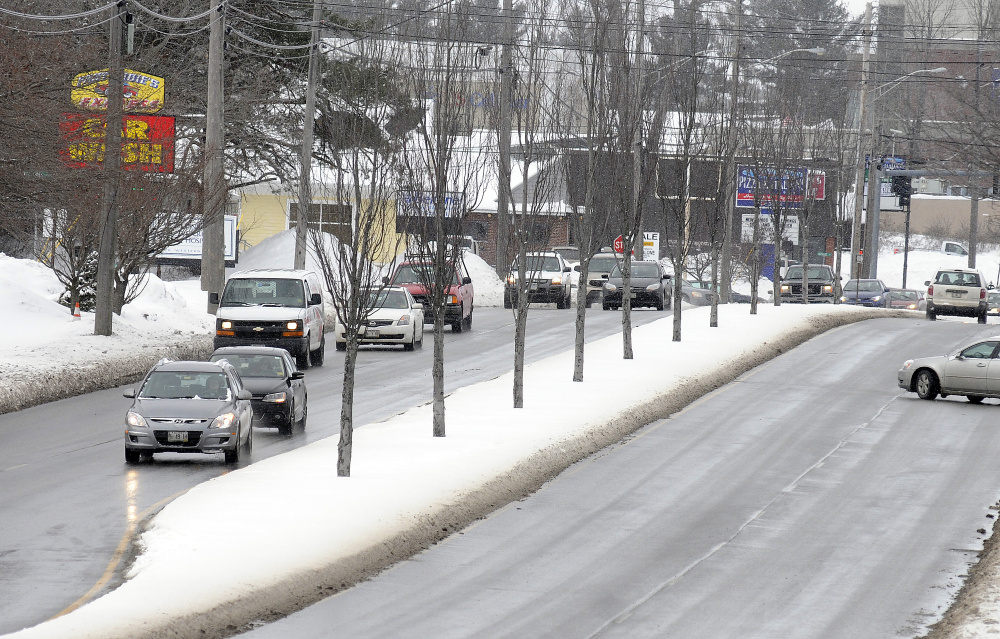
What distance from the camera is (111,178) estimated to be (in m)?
28.8

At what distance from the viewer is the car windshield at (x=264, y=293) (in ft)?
101

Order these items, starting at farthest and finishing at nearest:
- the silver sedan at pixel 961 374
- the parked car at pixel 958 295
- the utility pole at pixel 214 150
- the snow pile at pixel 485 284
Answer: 1. the snow pile at pixel 485 284
2. the parked car at pixel 958 295
3. the utility pole at pixel 214 150
4. the silver sedan at pixel 961 374

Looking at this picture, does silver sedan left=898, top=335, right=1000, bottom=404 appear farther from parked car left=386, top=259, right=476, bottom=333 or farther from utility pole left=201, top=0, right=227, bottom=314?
utility pole left=201, top=0, right=227, bottom=314

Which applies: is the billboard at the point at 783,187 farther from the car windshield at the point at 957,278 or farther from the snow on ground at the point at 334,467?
the snow on ground at the point at 334,467

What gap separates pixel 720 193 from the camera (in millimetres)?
35156

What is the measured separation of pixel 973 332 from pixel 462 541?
29681 mm

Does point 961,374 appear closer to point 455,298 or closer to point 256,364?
point 256,364

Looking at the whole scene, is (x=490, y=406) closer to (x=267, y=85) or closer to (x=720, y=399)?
(x=720, y=399)

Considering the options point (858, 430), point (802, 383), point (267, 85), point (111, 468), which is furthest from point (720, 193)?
point (111, 468)

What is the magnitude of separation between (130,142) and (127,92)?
229cm

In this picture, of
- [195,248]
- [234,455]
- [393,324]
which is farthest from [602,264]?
[234,455]

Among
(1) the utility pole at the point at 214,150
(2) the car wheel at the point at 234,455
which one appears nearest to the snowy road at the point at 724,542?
(2) the car wheel at the point at 234,455

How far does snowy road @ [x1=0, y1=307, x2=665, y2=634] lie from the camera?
12.6 m

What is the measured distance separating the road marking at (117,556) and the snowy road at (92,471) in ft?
0.07
